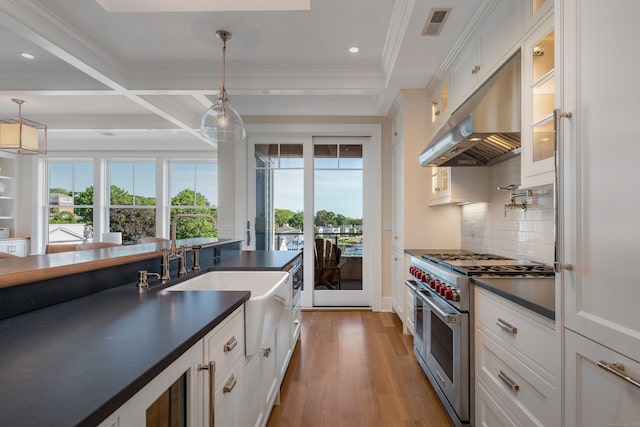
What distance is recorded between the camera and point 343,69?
3262 mm

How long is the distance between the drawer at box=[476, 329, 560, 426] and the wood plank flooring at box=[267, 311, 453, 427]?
0.56m

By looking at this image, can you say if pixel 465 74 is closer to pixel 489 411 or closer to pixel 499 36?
pixel 499 36

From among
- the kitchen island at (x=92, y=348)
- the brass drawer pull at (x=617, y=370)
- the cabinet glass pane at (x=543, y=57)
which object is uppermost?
the cabinet glass pane at (x=543, y=57)

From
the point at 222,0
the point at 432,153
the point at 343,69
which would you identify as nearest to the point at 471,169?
the point at 432,153

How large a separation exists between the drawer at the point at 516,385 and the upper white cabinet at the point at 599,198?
0.42 ft

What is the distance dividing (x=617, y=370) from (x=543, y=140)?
1081mm

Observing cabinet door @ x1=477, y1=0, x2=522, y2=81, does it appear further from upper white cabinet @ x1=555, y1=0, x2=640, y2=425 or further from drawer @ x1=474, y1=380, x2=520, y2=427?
drawer @ x1=474, y1=380, x2=520, y2=427

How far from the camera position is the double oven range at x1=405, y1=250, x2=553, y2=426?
1.69 m

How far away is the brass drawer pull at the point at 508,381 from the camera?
130 cm

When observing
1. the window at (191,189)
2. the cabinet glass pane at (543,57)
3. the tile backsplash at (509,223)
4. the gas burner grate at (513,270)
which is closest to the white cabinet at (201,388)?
the gas burner grate at (513,270)

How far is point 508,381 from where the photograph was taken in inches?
53.5

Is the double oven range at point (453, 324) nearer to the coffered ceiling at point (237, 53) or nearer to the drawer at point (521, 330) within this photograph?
the drawer at point (521, 330)

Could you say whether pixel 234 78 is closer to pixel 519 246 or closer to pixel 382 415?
→ pixel 519 246

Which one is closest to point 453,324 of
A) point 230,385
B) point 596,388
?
point 596,388
